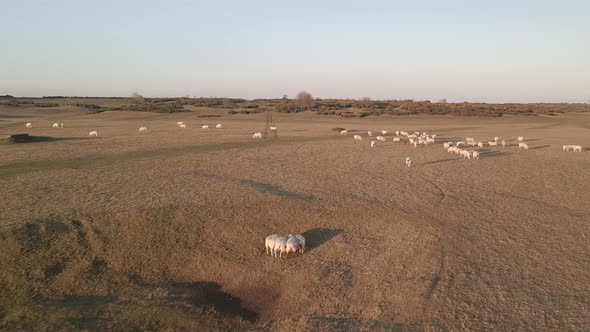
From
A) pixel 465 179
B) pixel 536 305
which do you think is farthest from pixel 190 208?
pixel 465 179

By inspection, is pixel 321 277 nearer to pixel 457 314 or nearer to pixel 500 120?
pixel 457 314

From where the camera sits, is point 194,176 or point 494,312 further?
point 194,176

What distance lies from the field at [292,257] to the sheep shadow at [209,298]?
43 millimetres

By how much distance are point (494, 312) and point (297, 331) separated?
4.02 metres

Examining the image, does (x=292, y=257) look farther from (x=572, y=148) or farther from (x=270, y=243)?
(x=572, y=148)

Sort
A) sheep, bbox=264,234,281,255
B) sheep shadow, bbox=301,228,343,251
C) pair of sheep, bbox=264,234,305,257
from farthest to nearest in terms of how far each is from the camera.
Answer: sheep shadow, bbox=301,228,343,251, sheep, bbox=264,234,281,255, pair of sheep, bbox=264,234,305,257

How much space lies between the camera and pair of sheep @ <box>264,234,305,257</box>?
10492 millimetres

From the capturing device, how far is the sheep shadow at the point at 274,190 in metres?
14.8

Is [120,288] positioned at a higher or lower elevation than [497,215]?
lower

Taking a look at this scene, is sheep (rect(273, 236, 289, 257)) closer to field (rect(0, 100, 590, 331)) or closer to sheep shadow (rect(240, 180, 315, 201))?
field (rect(0, 100, 590, 331))

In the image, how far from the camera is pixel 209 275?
999 centimetres

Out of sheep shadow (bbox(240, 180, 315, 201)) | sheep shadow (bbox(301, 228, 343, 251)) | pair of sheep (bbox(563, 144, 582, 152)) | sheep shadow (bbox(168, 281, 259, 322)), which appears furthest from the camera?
pair of sheep (bbox(563, 144, 582, 152))

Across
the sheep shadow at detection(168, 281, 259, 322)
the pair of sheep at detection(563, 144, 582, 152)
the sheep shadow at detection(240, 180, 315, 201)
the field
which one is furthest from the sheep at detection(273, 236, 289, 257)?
the pair of sheep at detection(563, 144, 582, 152)

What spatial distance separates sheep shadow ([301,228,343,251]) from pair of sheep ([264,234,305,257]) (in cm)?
40
